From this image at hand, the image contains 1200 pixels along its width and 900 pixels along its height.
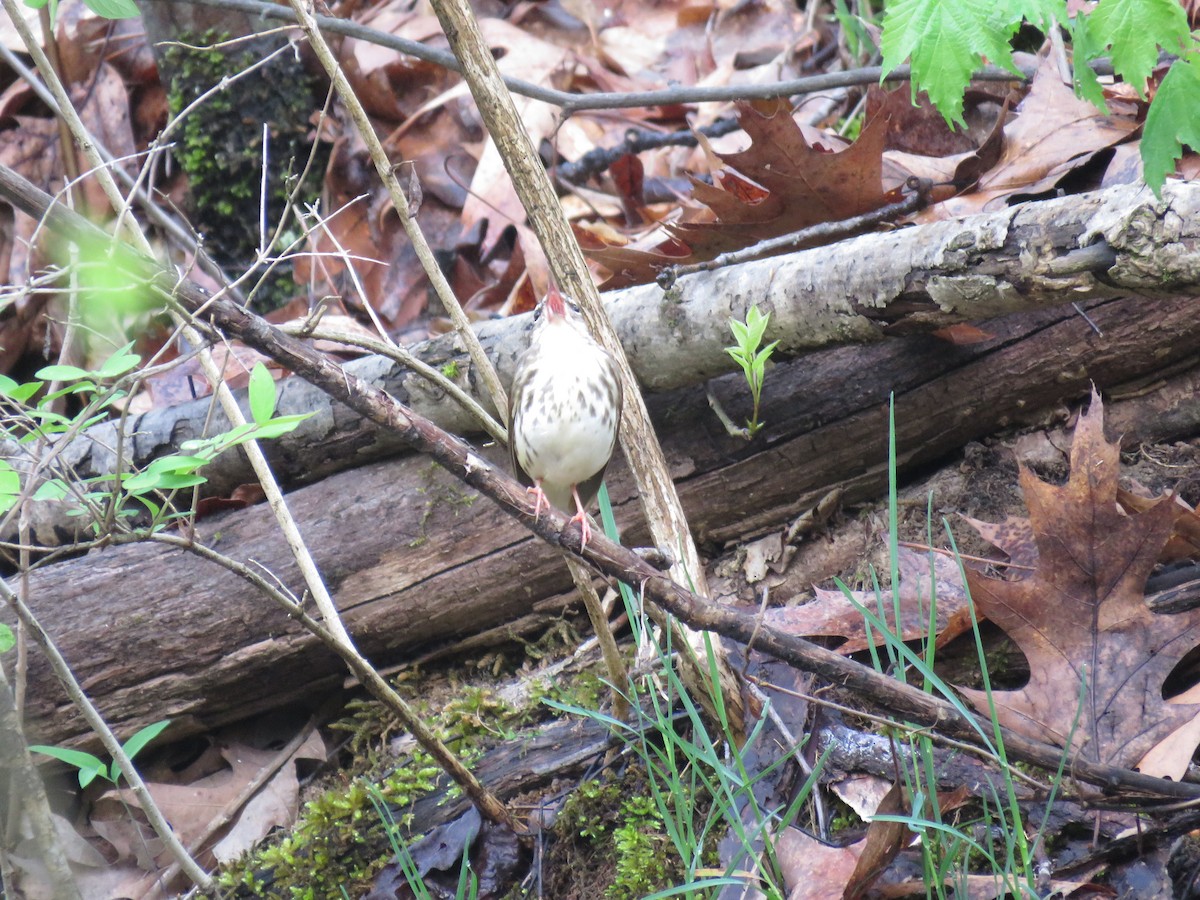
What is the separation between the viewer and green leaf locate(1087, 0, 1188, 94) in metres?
2.11

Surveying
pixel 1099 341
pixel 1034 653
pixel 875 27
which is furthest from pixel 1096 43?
pixel 875 27

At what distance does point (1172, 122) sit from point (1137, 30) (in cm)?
21

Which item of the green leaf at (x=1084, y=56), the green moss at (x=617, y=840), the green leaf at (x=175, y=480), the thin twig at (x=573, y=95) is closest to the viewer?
the green leaf at (x=175, y=480)

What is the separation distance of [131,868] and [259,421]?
2092mm

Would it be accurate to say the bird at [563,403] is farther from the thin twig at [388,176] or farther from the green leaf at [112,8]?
the green leaf at [112,8]

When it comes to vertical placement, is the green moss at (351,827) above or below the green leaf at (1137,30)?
below

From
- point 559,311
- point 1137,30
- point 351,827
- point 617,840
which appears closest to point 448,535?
point 559,311

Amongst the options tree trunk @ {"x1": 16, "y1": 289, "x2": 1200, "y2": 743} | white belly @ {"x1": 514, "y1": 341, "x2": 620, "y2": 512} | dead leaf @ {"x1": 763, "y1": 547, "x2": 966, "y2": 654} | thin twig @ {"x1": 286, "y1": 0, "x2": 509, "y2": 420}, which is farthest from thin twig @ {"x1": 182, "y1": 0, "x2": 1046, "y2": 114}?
dead leaf @ {"x1": 763, "y1": 547, "x2": 966, "y2": 654}

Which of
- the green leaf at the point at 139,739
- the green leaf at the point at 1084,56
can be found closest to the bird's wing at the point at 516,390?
the green leaf at the point at 139,739

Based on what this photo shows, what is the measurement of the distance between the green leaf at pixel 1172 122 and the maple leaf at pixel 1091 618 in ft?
1.98

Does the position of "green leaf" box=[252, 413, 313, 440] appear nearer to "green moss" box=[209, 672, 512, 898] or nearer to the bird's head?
"green moss" box=[209, 672, 512, 898]

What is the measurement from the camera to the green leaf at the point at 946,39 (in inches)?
88.7

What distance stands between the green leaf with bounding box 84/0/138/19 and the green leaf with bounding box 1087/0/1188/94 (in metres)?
2.02

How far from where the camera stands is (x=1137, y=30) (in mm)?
2141
